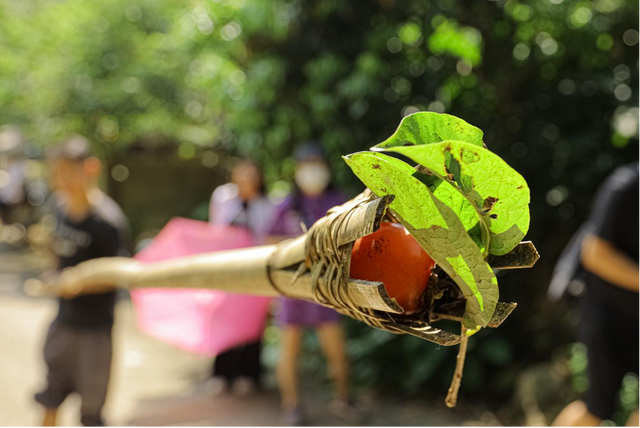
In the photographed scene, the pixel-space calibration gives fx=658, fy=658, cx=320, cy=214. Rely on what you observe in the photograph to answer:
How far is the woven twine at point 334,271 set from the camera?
3.04 feet

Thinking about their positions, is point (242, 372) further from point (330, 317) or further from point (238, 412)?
point (330, 317)

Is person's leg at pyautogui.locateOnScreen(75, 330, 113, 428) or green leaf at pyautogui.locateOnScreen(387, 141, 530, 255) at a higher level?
green leaf at pyautogui.locateOnScreen(387, 141, 530, 255)

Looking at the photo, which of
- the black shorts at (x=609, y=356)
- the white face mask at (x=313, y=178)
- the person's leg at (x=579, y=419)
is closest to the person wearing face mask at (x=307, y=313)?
the white face mask at (x=313, y=178)

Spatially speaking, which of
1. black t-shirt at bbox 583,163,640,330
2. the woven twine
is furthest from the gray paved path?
the woven twine

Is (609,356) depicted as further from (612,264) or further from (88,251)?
(88,251)

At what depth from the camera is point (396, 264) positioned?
0.96 metres

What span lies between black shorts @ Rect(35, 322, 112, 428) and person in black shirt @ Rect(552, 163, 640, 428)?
7.32ft

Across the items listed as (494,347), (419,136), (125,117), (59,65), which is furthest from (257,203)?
(59,65)

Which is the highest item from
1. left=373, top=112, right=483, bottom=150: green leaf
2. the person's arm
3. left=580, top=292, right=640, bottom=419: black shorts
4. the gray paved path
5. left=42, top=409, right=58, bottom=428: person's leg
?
left=373, top=112, right=483, bottom=150: green leaf

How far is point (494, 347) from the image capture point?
4.68 metres

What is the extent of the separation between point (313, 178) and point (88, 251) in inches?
64.6

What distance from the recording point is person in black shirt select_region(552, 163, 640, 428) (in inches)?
107

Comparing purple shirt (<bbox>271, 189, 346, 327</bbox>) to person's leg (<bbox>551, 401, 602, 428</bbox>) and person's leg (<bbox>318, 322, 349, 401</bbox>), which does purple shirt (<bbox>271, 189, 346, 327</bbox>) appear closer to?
person's leg (<bbox>318, 322, 349, 401</bbox>)

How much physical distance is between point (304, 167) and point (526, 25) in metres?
1.81
